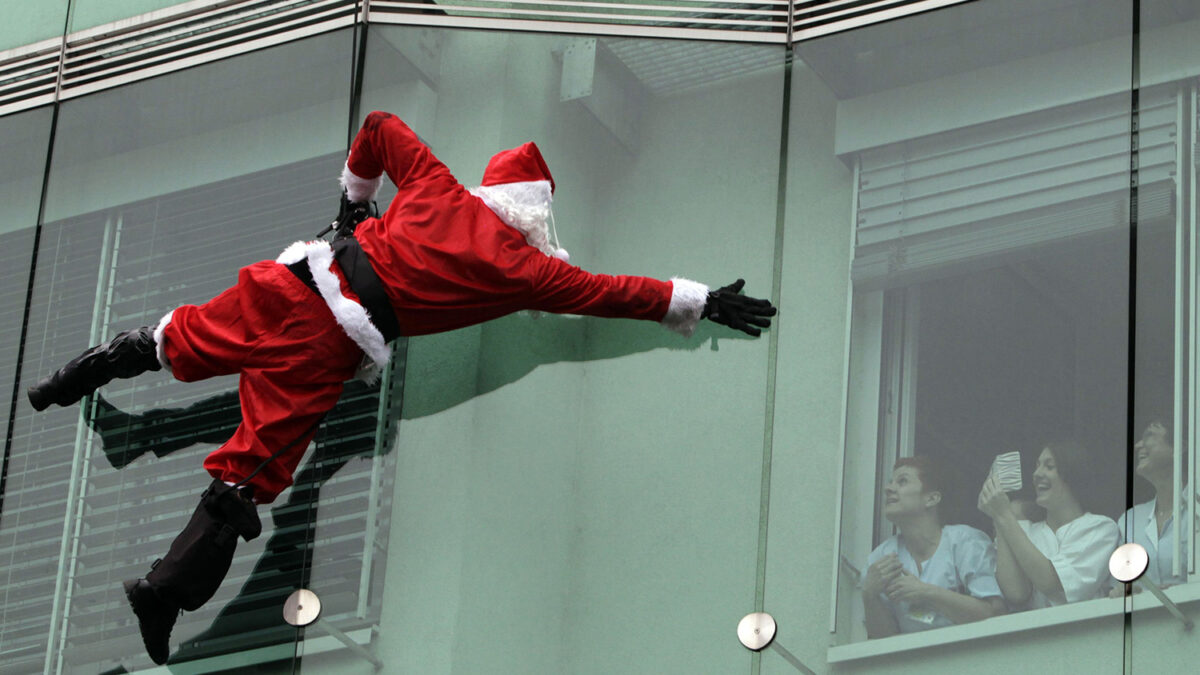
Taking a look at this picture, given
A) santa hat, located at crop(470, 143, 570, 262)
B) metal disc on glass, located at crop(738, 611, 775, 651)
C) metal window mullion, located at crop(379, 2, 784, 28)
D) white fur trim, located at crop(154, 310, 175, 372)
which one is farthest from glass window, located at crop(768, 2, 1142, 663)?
white fur trim, located at crop(154, 310, 175, 372)

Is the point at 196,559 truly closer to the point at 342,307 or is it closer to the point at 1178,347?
the point at 342,307

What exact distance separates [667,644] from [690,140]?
142 centimetres

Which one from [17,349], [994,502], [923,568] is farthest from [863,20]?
[17,349]

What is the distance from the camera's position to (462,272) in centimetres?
497

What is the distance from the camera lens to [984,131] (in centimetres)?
523

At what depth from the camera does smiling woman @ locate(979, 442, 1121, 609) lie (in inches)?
183

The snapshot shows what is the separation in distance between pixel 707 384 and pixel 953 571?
2.65ft

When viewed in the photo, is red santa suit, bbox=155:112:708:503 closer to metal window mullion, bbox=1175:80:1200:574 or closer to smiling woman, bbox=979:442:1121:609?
smiling woman, bbox=979:442:1121:609

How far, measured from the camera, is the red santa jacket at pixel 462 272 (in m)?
4.96

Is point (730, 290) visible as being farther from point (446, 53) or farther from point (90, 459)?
point (90, 459)

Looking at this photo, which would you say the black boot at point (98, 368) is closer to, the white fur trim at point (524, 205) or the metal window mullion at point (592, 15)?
the white fur trim at point (524, 205)

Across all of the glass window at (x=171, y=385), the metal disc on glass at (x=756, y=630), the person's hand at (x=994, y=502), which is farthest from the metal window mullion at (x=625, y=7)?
the metal disc on glass at (x=756, y=630)

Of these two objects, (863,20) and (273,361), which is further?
(863,20)

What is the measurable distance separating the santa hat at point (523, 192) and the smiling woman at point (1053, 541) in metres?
1.28
